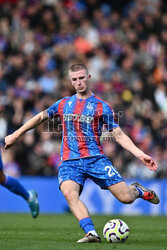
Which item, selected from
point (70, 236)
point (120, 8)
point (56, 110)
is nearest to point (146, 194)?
point (70, 236)

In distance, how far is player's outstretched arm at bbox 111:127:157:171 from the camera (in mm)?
7355

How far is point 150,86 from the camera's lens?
17.7 m

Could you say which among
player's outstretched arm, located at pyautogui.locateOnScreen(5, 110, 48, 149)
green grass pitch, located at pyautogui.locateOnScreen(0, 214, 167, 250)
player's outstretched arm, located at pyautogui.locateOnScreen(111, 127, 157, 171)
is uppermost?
player's outstretched arm, located at pyautogui.locateOnScreen(5, 110, 48, 149)

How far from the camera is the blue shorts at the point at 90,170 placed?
762cm

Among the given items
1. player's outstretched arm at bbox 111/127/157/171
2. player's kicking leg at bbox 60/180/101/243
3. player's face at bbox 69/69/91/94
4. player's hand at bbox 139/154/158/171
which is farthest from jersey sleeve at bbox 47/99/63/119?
player's hand at bbox 139/154/158/171

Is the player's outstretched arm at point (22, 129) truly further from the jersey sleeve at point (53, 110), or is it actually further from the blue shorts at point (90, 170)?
the blue shorts at point (90, 170)

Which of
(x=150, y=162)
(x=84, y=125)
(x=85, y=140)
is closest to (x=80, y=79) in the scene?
(x=84, y=125)

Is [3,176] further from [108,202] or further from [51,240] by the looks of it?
[108,202]

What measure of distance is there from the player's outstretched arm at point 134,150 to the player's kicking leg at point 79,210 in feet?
2.56

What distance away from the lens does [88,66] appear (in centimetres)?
1739

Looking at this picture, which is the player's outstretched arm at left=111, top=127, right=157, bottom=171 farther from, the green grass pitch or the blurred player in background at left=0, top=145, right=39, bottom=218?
the blurred player in background at left=0, top=145, right=39, bottom=218

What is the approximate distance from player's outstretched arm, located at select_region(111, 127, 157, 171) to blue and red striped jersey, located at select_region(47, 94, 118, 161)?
0.43 feet

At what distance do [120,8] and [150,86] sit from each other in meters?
3.98

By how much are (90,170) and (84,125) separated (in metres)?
0.57
